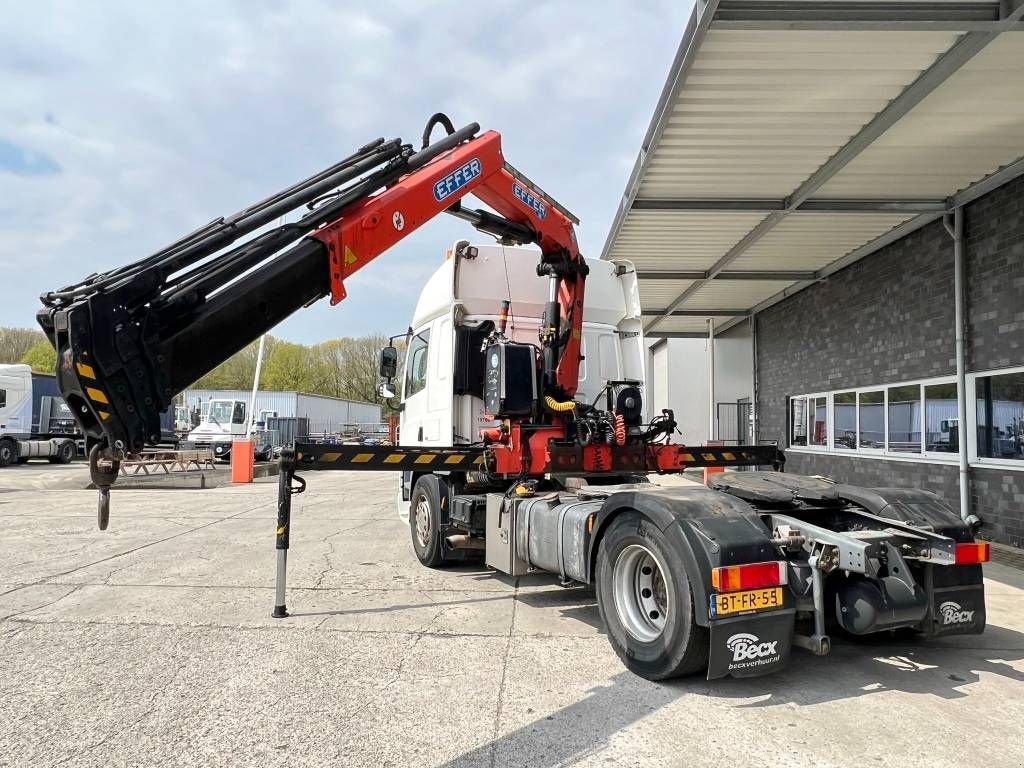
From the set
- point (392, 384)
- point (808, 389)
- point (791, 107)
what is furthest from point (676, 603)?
point (808, 389)

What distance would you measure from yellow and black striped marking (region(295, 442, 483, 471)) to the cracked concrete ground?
1.20m

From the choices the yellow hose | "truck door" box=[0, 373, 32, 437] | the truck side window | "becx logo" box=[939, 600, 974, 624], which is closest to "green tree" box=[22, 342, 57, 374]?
"truck door" box=[0, 373, 32, 437]

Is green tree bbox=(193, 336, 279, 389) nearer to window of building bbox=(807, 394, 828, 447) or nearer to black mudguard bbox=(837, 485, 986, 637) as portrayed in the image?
window of building bbox=(807, 394, 828, 447)

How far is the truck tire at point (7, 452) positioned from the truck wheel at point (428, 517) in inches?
952

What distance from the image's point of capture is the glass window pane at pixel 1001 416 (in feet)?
28.8

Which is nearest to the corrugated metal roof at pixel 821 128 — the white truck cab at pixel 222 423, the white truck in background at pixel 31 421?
the white truck cab at pixel 222 423

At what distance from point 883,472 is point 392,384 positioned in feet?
29.2

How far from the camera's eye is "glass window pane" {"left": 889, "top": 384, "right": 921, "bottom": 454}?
11305 mm

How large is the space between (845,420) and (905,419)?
7.45ft

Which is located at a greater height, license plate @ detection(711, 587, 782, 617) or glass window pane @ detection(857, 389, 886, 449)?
glass window pane @ detection(857, 389, 886, 449)

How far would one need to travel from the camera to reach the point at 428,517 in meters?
7.63

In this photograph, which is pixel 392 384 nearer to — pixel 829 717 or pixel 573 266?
pixel 573 266

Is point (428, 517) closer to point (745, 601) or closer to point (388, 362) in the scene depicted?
point (388, 362)

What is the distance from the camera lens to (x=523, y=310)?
7.83 metres
